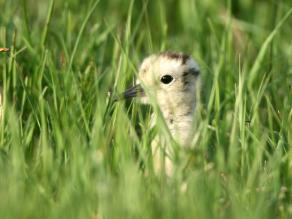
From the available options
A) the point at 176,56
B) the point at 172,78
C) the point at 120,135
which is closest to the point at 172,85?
the point at 172,78

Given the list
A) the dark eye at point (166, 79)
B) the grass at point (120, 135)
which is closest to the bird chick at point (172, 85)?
the dark eye at point (166, 79)

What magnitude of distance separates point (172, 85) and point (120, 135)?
3.26 feet

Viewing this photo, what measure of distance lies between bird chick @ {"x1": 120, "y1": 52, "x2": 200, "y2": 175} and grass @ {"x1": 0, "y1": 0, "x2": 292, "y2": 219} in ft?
0.36

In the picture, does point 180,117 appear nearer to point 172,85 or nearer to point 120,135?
point 172,85

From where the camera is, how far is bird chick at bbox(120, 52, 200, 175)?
4.84 metres

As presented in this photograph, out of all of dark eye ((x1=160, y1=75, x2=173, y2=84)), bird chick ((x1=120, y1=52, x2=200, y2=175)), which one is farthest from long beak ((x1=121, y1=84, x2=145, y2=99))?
dark eye ((x1=160, y1=75, x2=173, y2=84))

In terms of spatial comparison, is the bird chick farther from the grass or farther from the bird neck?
the grass

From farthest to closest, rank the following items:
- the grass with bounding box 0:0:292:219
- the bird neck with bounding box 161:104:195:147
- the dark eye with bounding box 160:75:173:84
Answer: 1. the dark eye with bounding box 160:75:173:84
2. the bird neck with bounding box 161:104:195:147
3. the grass with bounding box 0:0:292:219

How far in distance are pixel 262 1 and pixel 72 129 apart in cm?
360

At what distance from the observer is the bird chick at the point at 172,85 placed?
4836 mm

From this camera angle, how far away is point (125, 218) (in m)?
3.37

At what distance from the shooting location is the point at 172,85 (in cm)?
493

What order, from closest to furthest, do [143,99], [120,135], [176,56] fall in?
1. [120,135]
2. [143,99]
3. [176,56]

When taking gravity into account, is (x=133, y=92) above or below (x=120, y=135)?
above
